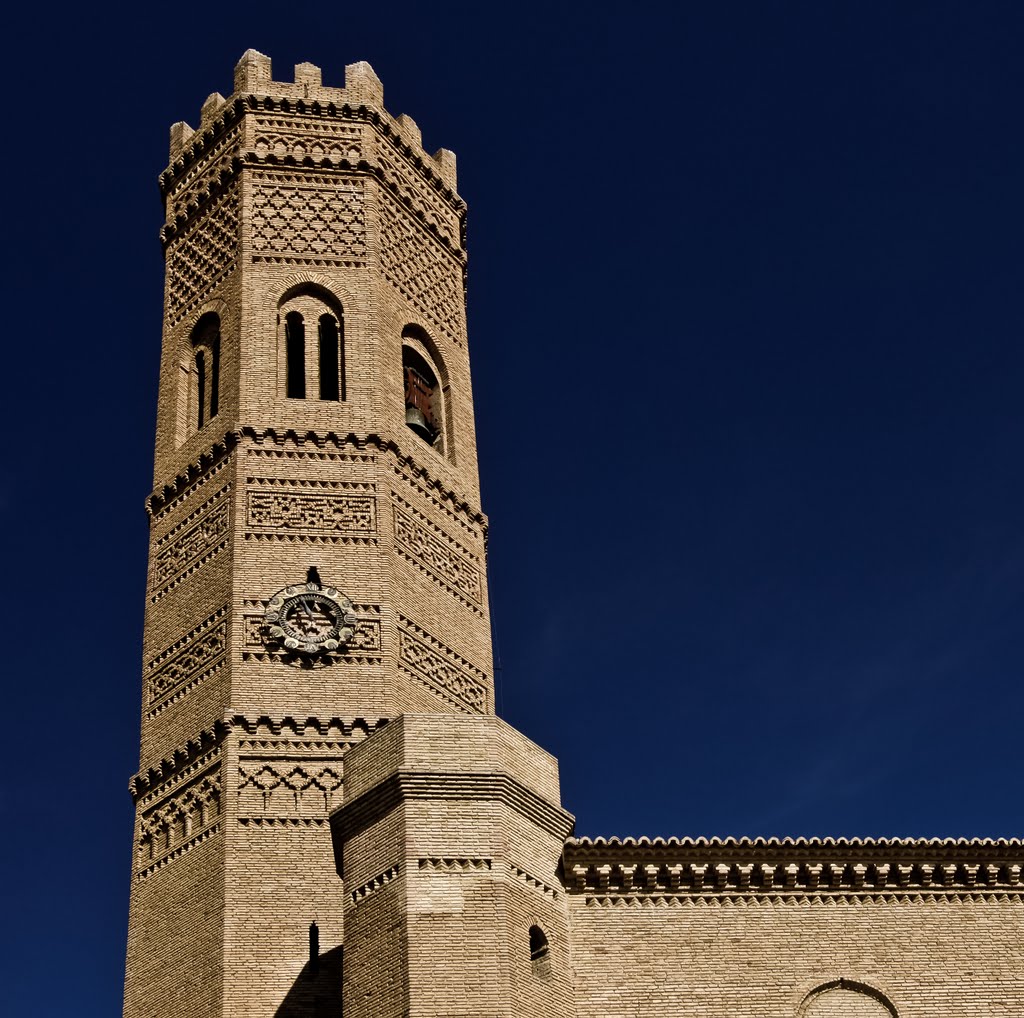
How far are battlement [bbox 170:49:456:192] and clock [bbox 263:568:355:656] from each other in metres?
7.13

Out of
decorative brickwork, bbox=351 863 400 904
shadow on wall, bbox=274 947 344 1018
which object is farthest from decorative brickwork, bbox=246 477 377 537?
decorative brickwork, bbox=351 863 400 904

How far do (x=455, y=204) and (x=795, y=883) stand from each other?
458 inches

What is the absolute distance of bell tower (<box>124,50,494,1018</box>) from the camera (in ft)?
52.4

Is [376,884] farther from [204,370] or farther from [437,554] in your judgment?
[204,370]

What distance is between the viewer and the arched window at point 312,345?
19.8m

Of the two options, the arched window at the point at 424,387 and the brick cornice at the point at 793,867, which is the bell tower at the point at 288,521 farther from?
the brick cornice at the point at 793,867

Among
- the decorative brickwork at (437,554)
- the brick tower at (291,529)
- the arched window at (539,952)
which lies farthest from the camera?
the decorative brickwork at (437,554)

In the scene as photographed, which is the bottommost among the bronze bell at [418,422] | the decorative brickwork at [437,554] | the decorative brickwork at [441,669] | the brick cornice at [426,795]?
the brick cornice at [426,795]

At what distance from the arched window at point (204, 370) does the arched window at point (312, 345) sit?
85 centimetres

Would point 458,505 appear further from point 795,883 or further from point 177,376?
point 795,883

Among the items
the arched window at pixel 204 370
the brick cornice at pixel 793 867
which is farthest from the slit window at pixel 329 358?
the brick cornice at pixel 793 867

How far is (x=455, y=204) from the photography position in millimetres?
23297

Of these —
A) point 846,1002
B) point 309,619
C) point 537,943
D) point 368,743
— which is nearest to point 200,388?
point 309,619

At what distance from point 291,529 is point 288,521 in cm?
10
